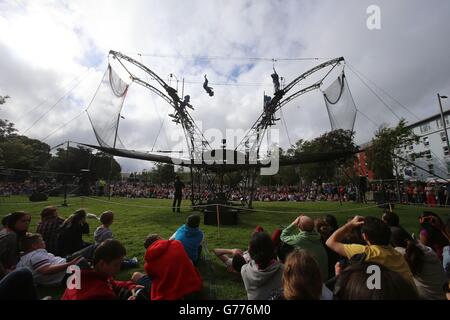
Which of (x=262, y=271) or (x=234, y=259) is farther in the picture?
(x=234, y=259)

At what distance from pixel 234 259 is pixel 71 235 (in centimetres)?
357

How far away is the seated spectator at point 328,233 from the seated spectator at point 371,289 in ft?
7.97

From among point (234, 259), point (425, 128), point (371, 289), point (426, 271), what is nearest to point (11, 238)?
point (234, 259)

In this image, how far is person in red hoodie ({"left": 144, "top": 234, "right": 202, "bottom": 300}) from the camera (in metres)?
2.88

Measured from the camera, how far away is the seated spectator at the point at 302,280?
1.72 metres

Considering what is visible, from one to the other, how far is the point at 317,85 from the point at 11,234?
17275 millimetres

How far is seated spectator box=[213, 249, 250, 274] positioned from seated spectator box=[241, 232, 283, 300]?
1.49m

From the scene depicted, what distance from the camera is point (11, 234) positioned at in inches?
149

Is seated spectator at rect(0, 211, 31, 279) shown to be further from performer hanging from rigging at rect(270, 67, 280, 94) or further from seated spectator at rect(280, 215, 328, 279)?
performer hanging from rigging at rect(270, 67, 280, 94)

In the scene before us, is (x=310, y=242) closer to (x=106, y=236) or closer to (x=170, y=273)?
(x=170, y=273)

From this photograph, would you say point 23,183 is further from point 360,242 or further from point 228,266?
point 360,242

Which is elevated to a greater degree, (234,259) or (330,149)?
(330,149)

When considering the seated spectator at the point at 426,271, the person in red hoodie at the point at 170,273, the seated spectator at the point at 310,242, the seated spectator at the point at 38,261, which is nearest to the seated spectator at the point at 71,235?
the seated spectator at the point at 38,261

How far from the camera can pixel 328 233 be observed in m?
4.28
